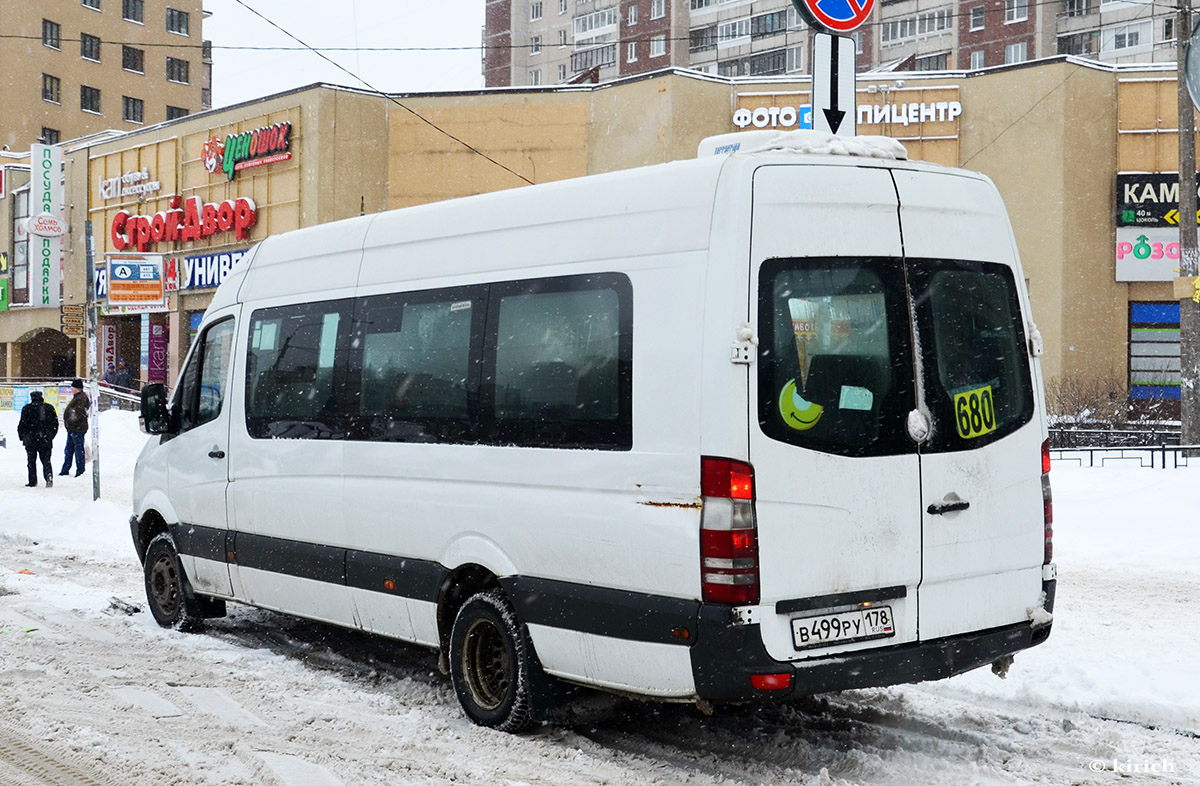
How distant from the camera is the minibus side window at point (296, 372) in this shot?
6887 millimetres

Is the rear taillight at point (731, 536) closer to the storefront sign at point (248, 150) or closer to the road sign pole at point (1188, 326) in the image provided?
the road sign pole at point (1188, 326)

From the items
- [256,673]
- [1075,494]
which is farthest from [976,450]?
[1075,494]

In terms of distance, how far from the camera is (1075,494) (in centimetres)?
1522

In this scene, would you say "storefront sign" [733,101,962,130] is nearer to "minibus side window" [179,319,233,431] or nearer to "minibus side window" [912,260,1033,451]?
"minibus side window" [179,319,233,431]

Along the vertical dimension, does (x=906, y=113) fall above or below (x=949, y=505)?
above

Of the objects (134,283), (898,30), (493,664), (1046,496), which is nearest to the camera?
(1046,496)

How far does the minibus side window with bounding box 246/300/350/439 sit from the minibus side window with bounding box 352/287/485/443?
0.72 ft

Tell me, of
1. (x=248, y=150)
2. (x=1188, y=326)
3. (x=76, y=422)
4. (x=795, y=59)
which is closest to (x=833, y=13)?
(x=1188, y=326)

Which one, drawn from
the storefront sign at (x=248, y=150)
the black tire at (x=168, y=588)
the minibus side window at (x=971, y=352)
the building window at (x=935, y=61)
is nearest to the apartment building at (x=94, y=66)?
the storefront sign at (x=248, y=150)

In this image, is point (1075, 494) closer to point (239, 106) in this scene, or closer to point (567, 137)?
point (567, 137)

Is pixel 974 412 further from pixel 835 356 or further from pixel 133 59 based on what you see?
pixel 133 59

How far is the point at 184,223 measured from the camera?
3819 cm

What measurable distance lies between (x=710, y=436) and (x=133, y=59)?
7399cm

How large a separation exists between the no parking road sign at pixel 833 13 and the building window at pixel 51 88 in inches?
2517
